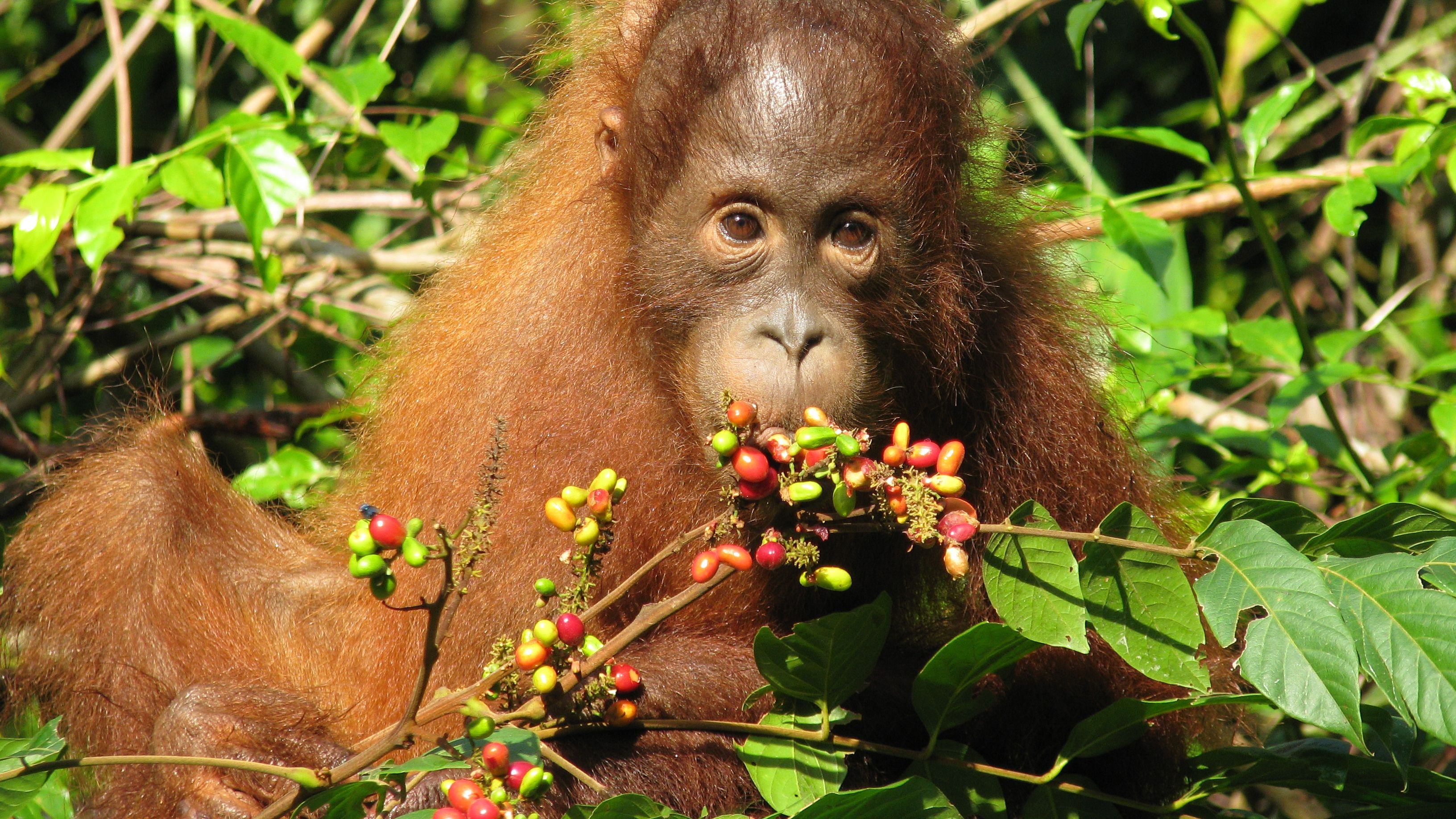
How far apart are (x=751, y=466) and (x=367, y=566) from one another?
1.89ft

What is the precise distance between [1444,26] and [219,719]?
5679 mm

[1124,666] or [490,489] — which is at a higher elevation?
[490,489]

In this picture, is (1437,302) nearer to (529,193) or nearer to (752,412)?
(529,193)

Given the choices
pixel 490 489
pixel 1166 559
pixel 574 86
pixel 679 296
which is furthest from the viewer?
pixel 574 86

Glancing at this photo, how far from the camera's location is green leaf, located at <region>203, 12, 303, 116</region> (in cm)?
365

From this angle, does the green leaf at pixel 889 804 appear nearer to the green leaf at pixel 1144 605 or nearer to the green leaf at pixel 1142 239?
the green leaf at pixel 1144 605

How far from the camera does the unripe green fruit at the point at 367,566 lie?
67.7 inches

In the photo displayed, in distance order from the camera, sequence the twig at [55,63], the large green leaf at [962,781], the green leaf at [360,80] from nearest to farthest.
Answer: the large green leaf at [962,781]
the green leaf at [360,80]
the twig at [55,63]

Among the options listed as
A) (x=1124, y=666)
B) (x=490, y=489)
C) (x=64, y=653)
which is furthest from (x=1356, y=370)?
(x=64, y=653)

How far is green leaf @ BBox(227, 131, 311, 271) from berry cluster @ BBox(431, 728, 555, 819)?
1952 mm

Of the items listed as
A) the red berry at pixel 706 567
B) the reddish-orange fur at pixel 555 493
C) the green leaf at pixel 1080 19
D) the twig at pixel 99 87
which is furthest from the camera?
the twig at pixel 99 87

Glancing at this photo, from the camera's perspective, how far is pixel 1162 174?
702cm

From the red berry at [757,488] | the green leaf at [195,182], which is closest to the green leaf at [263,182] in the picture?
the green leaf at [195,182]

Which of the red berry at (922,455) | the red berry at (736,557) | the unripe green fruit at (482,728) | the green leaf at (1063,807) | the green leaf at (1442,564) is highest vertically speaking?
the red berry at (922,455)
